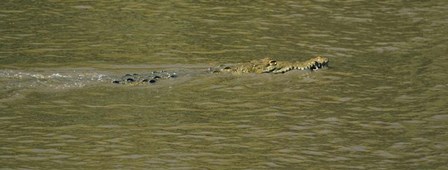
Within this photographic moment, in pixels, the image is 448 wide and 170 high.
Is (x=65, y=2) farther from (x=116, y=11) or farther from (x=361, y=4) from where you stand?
(x=361, y=4)

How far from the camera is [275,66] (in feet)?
53.3

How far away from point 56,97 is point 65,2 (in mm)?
7134

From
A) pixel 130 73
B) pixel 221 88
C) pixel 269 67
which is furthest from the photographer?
pixel 130 73

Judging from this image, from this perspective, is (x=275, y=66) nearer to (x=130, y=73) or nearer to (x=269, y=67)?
(x=269, y=67)

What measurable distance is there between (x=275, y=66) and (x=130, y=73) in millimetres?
2303

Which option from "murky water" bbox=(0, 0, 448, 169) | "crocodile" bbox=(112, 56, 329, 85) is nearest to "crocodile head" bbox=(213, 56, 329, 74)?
"crocodile" bbox=(112, 56, 329, 85)

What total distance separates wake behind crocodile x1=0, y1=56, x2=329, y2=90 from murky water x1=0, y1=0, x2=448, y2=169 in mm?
46

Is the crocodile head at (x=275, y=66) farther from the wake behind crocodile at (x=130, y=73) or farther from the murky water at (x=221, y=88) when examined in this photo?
the murky water at (x=221, y=88)

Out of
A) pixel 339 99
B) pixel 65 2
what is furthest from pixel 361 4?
pixel 339 99

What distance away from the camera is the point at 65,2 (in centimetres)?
2159

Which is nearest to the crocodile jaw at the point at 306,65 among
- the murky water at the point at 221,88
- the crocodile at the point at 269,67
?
the crocodile at the point at 269,67

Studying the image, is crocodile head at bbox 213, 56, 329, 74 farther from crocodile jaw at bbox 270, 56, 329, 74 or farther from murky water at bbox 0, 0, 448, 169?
murky water at bbox 0, 0, 448, 169

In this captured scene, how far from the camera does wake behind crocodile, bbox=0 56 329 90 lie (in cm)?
1553

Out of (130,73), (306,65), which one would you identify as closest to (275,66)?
(306,65)
